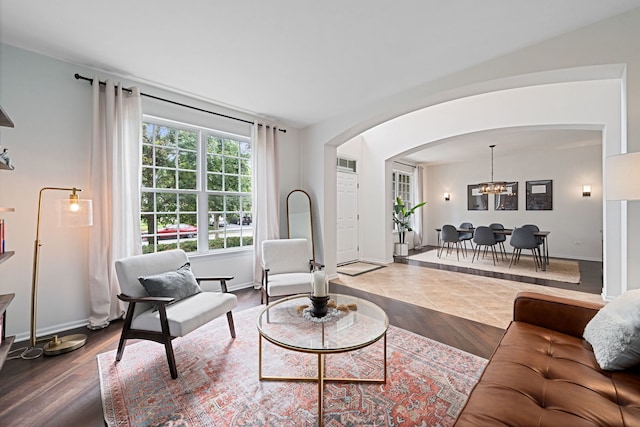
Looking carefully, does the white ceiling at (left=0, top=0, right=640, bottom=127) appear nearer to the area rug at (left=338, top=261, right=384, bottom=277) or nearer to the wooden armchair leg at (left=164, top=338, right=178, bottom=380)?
the wooden armchair leg at (left=164, top=338, right=178, bottom=380)

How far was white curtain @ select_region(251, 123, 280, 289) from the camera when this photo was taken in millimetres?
4020

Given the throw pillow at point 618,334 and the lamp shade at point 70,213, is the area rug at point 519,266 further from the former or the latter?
the lamp shade at point 70,213

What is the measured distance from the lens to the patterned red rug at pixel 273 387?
1543mm

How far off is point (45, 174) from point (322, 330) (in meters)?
2.94

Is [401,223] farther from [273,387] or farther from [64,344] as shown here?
[64,344]

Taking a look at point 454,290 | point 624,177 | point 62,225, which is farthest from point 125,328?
point 454,290

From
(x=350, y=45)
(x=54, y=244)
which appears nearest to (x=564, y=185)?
(x=350, y=45)

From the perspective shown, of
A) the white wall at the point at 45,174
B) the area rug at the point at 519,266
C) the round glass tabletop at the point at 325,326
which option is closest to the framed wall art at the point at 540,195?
the area rug at the point at 519,266

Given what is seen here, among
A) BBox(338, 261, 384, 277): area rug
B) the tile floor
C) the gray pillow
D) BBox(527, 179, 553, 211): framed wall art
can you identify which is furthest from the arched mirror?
BBox(527, 179, 553, 211): framed wall art

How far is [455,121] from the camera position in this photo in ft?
15.4

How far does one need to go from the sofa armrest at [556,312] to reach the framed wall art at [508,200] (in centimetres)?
640

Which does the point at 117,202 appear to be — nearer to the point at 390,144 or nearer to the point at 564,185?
the point at 390,144

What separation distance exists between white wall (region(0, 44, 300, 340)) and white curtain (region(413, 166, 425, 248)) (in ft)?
24.4

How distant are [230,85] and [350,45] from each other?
59.6 inches
